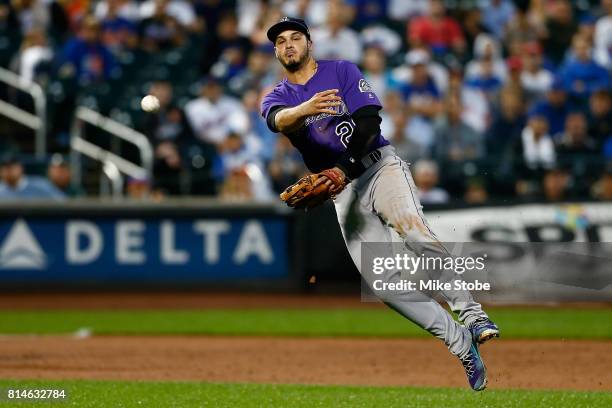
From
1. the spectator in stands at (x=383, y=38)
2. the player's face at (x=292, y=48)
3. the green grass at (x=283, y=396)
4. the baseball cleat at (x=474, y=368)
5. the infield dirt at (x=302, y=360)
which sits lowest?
the infield dirt at (x=302, y=360)

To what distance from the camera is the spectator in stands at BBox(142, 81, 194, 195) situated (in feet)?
47.9

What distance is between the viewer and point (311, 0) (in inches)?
644

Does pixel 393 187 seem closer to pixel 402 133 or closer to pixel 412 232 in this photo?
pixel 412 232

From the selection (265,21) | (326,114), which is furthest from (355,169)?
(265,21)

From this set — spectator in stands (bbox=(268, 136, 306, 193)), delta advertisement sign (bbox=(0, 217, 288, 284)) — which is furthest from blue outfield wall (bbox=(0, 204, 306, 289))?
spectator in stands (bbox=(268, 136, 306, 193))

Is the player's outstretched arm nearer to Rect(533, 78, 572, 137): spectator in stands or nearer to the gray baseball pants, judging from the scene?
the gray baseball pants

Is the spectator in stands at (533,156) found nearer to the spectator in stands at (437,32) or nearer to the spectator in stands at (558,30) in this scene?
the spectator in stands at (437,32)

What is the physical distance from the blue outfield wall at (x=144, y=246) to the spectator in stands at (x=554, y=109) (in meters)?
3.54

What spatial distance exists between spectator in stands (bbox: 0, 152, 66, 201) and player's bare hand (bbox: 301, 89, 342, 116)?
27.7 feet

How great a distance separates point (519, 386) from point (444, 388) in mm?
568

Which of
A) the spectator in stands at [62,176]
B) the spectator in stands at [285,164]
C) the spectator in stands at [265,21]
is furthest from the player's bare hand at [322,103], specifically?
the spectator in stands at [265,21]

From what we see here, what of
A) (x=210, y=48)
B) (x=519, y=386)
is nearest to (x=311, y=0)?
(x=210, y=48)

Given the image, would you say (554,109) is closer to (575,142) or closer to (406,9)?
(575,142)

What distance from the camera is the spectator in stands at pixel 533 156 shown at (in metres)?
14.0
